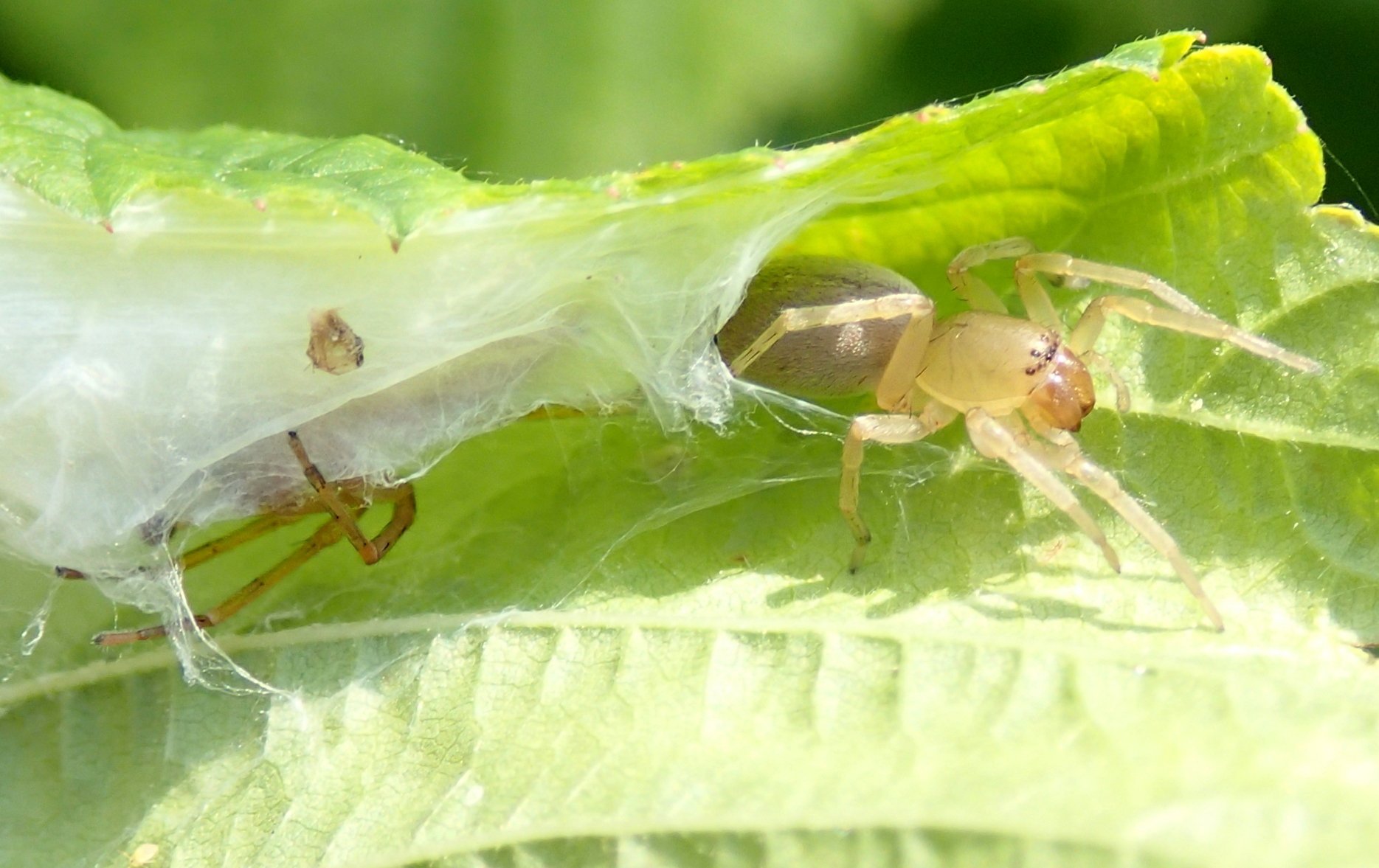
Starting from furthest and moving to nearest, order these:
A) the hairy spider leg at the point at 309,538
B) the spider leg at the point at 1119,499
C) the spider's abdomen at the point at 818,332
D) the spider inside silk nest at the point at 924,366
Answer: the spider's abdomen at the point at 818,332
the hairy spider leg at the point at 309,538
the spider inside silk nest at the point at 924,366
the spider leg at the point at 1119,499

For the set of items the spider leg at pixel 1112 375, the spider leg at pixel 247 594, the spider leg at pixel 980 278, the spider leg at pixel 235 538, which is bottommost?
the spider leg at pixel 247 594

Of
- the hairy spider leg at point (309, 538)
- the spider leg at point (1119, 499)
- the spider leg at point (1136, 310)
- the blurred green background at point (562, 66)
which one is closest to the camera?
the spider leg at point (1119, 499)

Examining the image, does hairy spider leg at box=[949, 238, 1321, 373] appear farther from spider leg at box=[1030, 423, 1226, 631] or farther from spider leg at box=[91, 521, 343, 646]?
spider leg at box=[91, 521, 343, 646]

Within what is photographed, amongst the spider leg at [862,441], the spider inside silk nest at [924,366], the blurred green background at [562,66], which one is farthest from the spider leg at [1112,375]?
the blurred green background at [562,66]

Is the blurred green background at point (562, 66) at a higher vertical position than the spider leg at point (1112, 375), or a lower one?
higher

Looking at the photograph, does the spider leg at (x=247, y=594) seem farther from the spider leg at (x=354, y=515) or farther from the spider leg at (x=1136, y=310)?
the spider leg at (x=1136, y=310)

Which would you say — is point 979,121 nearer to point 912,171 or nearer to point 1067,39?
point 912,171
